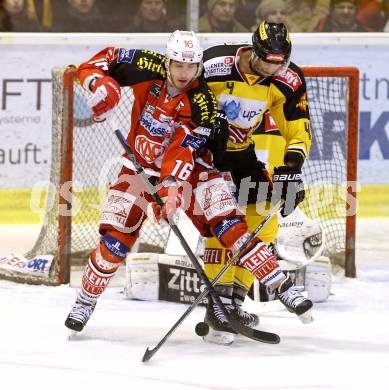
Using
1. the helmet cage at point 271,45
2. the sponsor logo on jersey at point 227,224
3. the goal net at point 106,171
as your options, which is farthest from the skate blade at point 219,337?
the goal net at point 106,171

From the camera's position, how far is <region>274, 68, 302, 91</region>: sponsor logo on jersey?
15.3ft

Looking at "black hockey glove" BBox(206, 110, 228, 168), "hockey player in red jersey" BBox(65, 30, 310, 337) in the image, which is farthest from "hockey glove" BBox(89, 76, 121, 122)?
"black hockey glove" BBox(206, 110, 228, 168)

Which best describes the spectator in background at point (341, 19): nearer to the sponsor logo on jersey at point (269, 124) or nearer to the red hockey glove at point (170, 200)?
the sponsor logo on jersey at point (269, 124)

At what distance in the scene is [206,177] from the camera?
15.2ft

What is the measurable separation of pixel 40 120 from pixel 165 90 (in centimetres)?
279

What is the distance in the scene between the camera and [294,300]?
4.50 m

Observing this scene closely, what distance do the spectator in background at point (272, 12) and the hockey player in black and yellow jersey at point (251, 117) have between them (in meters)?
2.89

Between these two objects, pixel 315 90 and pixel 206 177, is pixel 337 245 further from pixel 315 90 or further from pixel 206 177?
pixel 206 177

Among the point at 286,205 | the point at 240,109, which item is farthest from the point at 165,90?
the point at 286,205

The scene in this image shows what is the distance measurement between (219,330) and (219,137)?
0.76 m

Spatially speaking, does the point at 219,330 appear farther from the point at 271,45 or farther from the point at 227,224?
the point at 271,45

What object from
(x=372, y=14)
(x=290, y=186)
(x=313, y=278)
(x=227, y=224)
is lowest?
(x=313, y=278)

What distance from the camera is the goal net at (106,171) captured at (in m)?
5.84

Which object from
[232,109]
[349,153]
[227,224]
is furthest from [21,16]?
[227,224]
